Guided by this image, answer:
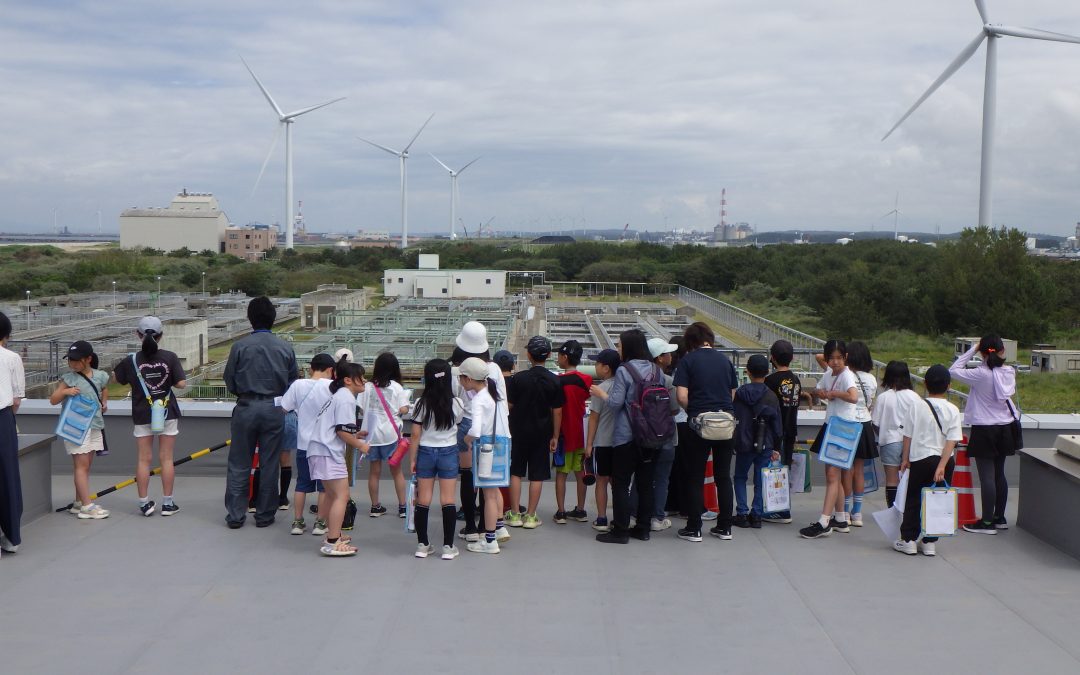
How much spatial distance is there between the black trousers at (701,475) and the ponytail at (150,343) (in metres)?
3.72

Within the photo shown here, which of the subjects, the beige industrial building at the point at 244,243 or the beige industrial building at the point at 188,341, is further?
the beige industrial building at the point at 244,243

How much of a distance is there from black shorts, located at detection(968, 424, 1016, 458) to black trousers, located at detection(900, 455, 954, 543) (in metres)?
0.76

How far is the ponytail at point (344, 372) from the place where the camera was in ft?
19.8

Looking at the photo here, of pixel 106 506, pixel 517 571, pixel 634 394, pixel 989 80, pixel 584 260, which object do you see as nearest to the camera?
pixel 517 571

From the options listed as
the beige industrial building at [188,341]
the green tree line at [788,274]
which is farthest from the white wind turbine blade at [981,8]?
the beige industrial building at [188,341]

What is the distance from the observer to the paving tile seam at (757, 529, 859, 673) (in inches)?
182

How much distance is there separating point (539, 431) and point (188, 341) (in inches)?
1387

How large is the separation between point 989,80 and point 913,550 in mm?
43334

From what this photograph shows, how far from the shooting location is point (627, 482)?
638cm

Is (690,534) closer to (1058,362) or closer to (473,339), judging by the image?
(473,339)

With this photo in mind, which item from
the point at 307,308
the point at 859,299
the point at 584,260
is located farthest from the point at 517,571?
the point at 584,260

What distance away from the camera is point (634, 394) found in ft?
20.4

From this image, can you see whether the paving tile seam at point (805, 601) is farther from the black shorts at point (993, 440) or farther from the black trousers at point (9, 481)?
the black trousers at point (9, 481)

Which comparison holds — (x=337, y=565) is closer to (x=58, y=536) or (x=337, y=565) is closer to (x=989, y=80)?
(x=58, y=536)
